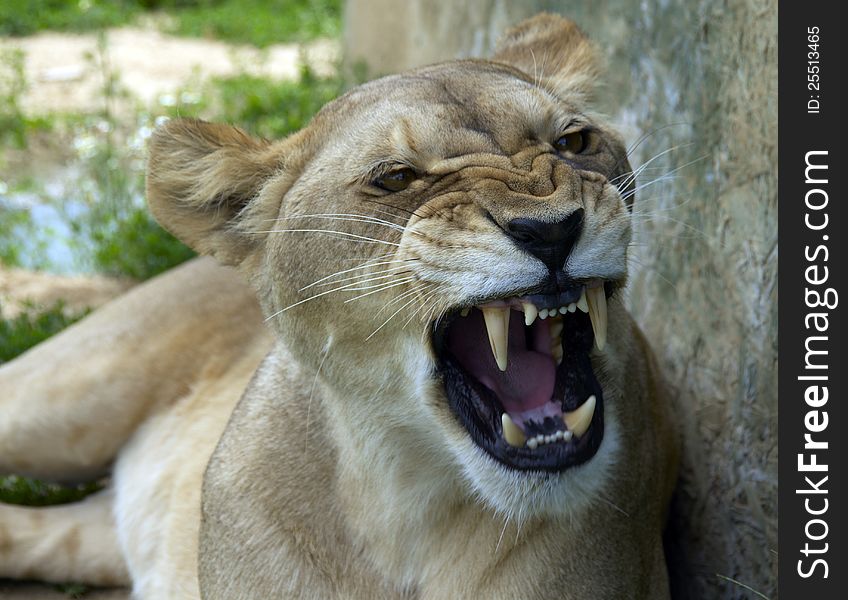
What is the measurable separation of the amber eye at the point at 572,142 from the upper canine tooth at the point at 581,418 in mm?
564

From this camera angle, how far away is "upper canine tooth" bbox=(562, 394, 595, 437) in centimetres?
238

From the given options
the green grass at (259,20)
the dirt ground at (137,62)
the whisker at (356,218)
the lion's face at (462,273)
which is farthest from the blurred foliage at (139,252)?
the green grass at (259,20)

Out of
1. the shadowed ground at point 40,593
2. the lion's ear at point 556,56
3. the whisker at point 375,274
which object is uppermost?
the lion's ear at point 556,56

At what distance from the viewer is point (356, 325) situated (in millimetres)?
2525

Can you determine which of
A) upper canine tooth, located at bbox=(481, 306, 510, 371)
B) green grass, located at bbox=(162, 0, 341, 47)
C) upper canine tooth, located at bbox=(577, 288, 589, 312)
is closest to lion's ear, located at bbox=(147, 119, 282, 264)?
upper canine tooth, located at bbox=(481, 306, 510, 371)

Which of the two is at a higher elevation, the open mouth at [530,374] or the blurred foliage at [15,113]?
the blurred foliage at [15,113]

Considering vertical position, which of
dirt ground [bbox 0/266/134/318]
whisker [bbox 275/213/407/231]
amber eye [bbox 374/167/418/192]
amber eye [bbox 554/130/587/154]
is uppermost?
amber eye [bbox 554/130/587/154]

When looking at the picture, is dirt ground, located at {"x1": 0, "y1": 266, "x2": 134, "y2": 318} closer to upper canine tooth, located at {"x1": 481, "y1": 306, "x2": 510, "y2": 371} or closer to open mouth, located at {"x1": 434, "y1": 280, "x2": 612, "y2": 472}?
open mouth, located at {"x1": 434, "y1": 280, "x2": 612, "y2": 472}

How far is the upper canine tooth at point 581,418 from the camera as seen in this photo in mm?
2377

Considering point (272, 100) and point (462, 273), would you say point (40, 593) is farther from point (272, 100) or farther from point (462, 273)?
point (272, 100)

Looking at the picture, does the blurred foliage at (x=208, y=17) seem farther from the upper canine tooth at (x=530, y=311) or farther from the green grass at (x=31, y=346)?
the upper canine tooth at (x=530, y=311)

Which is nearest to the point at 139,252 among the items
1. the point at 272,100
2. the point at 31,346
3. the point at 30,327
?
the point at 30,327
